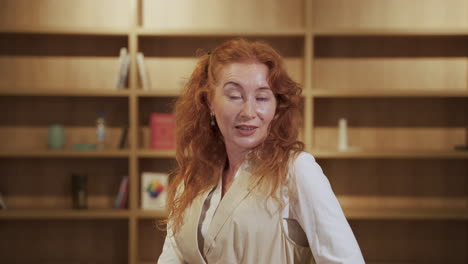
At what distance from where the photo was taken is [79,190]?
3289mm

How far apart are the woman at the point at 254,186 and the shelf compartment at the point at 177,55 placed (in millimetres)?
2203

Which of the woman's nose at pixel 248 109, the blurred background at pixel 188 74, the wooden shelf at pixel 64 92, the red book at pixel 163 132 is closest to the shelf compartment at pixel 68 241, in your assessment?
the blurred background at pixel 188 74

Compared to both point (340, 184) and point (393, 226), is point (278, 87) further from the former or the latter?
point (393, 226)

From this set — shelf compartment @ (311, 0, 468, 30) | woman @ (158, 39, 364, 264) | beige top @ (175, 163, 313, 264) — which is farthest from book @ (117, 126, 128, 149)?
beige top @ (175, 163, 313, 264)

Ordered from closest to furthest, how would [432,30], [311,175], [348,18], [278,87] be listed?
[311,175]
[278,87]
[432,30]
[348,18]

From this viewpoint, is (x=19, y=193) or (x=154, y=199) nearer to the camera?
(x=154, y=199)

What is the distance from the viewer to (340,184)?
3.44m

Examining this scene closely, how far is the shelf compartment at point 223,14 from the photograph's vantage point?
3.40 metres

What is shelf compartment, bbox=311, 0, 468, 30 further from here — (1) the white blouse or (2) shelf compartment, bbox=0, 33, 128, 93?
(1) the white blouse

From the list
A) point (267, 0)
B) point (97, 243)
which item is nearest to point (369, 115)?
point (267, 0)

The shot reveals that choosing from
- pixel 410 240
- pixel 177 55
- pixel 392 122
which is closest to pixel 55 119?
pixel 177 55

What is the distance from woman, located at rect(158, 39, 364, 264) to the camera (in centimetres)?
99

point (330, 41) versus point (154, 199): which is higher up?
point (330, 41)

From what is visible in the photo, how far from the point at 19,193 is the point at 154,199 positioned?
976 mm
